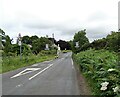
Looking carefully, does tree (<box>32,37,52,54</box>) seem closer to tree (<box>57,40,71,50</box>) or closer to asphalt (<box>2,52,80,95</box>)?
tree (<box>57,40,71,50</box>)

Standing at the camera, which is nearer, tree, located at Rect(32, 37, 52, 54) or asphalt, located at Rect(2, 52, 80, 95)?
asphalt, located at Rect(2, 52, 80, 95)

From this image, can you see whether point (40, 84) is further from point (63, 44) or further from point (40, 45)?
point (63, 44)

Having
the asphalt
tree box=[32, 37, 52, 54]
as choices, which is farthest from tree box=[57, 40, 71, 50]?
the asphalt

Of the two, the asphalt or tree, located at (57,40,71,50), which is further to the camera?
tree, located at (57,40,71,50)

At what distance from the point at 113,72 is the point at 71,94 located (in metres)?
3.06

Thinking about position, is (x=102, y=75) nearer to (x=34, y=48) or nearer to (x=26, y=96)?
(x=26, y=96)

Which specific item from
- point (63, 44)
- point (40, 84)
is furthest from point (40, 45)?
point (40, 84)

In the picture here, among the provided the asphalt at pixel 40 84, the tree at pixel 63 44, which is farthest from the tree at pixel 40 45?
the asphalt at pixel 40 84

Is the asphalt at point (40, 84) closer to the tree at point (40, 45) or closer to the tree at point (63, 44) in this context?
the tree at point (40, 45)

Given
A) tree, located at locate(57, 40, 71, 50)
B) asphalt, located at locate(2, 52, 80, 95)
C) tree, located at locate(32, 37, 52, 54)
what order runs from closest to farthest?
asphalt, located at locate(2, 52, 80, 95) → tree, located at locate(32, 37, 52, 54) → tree, located at locate(57, 40, 71, 50)

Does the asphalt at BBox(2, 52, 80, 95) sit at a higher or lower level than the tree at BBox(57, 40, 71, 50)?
lower

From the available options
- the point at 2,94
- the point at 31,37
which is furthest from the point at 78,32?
the point at 2,94

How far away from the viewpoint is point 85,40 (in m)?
81.6

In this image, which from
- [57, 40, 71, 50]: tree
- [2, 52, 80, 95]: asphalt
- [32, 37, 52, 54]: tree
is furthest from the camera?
[57, 40, 71, 50]: tree
